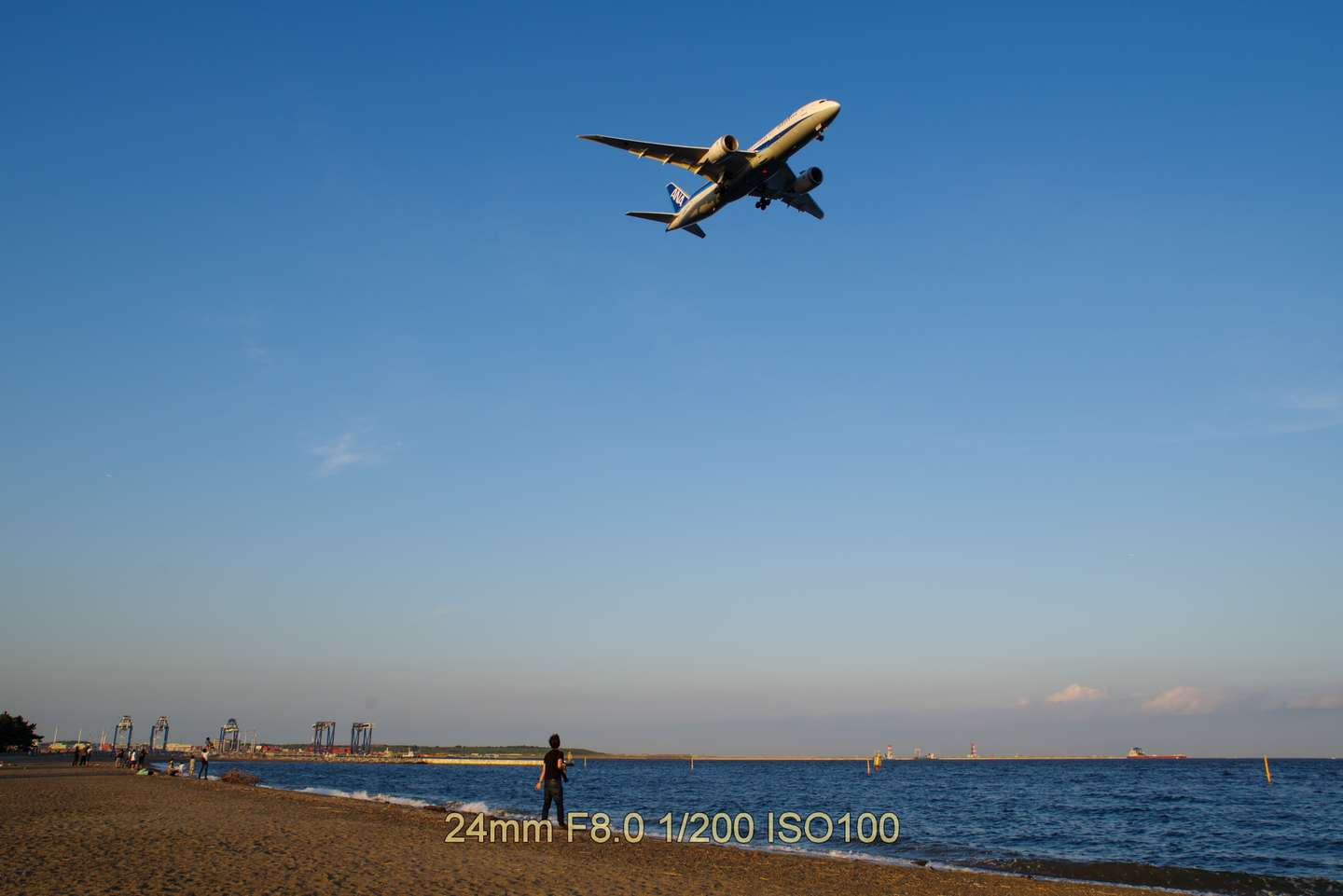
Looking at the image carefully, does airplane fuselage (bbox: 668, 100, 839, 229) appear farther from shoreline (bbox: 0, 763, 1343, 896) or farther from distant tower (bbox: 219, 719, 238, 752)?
distant tower (bbox: 219, 719, 238, 752)

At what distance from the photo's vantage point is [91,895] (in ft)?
38.4

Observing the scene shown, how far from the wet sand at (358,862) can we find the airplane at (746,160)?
27500mm

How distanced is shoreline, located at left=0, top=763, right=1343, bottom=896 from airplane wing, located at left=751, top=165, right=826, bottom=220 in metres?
29.5

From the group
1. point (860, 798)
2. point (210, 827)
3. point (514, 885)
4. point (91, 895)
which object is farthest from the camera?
point (860, 798)

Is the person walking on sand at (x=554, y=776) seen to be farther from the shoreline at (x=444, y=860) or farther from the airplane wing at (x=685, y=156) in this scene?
the airplane wing at (x=685, y=156)

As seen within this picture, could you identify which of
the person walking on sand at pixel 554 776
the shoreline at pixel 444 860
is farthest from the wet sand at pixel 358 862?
the person walking on sand at pixel 554 776

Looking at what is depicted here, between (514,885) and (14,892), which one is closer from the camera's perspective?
(14,892)

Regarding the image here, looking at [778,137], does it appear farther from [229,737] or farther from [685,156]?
[229,737]

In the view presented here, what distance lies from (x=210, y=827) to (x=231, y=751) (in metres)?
178

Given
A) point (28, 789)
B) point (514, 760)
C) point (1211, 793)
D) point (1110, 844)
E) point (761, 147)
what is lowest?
point (514, 760)

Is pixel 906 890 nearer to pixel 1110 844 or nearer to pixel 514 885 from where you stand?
pixel 514 885

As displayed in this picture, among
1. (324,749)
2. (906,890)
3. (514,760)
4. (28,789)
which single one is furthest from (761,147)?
(324,749)

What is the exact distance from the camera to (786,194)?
41.3 metres

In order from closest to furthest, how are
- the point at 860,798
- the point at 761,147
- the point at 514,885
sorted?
the point at 514,885
the point at 761,147
the point at 860,798
